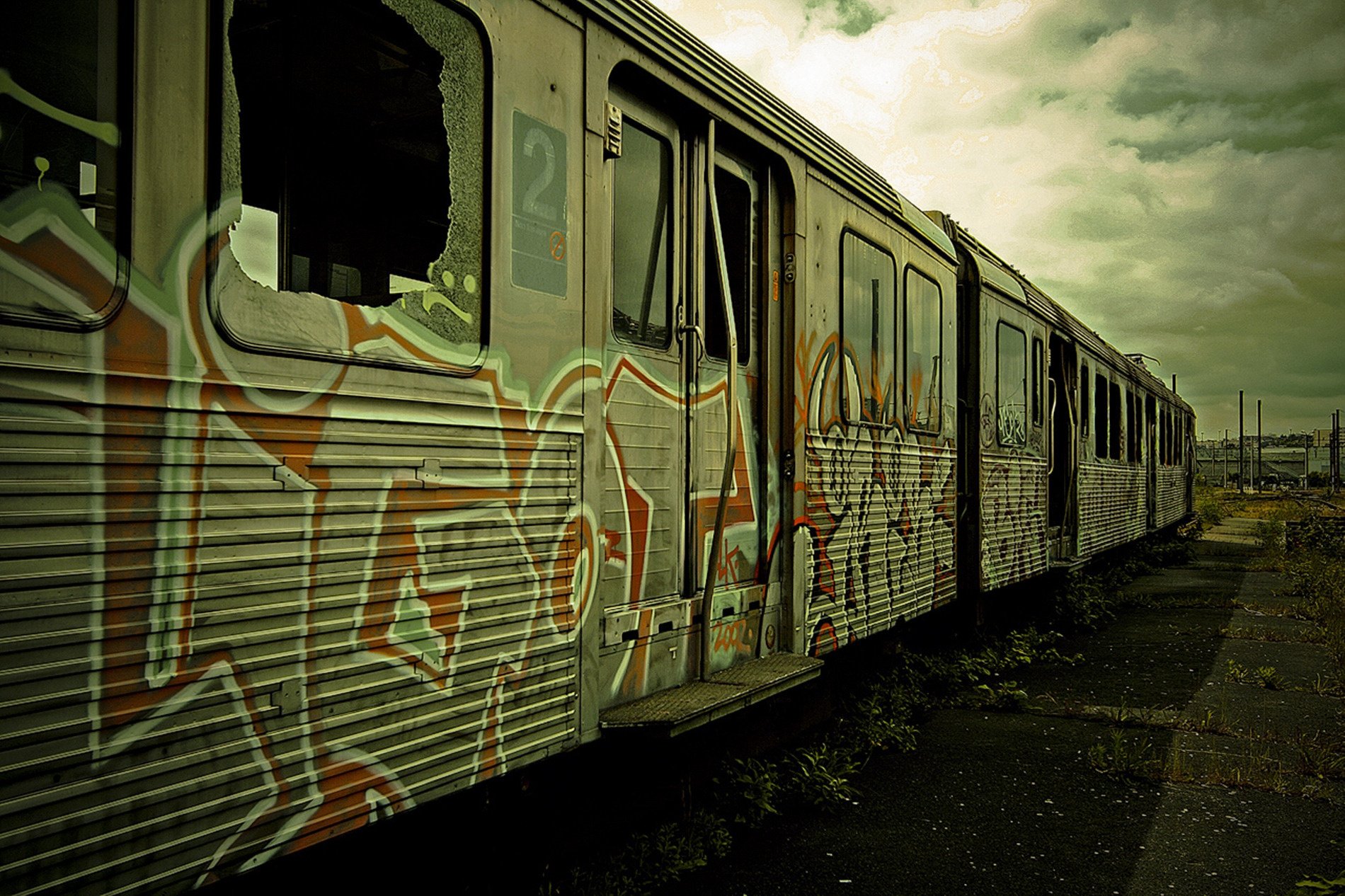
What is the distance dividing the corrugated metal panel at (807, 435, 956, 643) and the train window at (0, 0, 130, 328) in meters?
3.45

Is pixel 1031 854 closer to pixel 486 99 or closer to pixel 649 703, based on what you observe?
pixel 649 703

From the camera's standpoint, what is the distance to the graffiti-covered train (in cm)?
179

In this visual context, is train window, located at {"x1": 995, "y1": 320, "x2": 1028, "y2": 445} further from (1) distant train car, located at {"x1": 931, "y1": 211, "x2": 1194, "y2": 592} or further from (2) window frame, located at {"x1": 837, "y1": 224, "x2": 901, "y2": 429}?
(2) window frame, located at {"x1": 837, "y1": 224, "x2": 901, "y2": 429}

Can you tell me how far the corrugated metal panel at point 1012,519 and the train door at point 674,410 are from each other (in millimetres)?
3961

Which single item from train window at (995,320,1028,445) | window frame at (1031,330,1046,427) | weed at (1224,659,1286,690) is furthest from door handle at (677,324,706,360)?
window frame at (1031,330,1046,427)

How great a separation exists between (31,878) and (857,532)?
421cm

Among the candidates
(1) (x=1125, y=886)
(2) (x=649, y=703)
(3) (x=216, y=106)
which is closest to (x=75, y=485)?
(3) (x=216, y=106)

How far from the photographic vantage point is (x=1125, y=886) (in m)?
3.87

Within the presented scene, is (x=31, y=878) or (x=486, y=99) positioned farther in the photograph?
(x=486, y=99)

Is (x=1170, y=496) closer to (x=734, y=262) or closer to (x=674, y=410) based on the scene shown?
(x=734, y=262)

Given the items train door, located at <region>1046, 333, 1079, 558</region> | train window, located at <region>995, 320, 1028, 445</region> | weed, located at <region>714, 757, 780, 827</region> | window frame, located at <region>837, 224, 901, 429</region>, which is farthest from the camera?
train door, located at <region>1046, 333, 1079, 558</region>

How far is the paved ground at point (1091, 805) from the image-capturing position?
13.0 feet


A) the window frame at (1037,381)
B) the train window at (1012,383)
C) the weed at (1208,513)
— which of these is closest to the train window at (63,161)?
the train window at (1012,383)

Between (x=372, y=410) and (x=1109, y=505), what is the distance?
1260 cm
